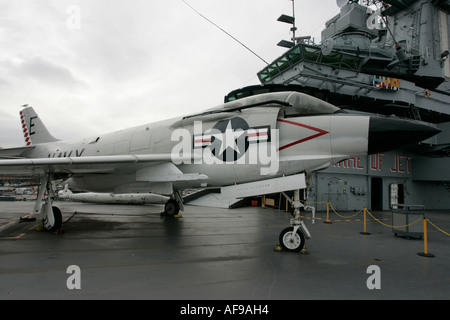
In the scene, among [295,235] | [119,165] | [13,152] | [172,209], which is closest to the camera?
[295,235]

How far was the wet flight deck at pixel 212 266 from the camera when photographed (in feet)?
11.6

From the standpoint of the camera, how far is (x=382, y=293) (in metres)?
3.61

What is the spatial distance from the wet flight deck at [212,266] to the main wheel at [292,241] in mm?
194

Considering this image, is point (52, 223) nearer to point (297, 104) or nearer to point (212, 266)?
point (212, 266)

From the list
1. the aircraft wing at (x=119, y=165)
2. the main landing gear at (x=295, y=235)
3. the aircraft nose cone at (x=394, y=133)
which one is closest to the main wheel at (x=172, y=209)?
the aircraft wing at (x=119, y=165)

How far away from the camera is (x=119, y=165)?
6930mm

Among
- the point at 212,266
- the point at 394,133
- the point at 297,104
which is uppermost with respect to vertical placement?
the point at 297,104

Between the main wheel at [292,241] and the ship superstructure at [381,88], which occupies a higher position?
the ship superstructure at [381,88]

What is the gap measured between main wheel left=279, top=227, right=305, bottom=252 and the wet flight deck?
0.19m

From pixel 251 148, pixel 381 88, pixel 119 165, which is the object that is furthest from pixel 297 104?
pixel 381 88

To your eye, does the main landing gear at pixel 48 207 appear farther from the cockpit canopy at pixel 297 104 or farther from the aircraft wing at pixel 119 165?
the cockpit canopy at pixel 297 104

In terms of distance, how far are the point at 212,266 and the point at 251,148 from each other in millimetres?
2553
